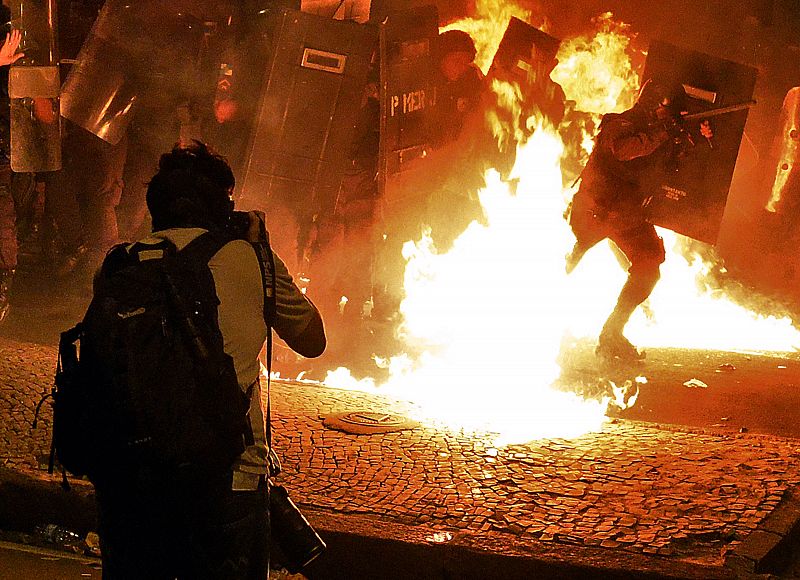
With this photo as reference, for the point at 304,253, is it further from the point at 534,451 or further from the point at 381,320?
the point at 534,451

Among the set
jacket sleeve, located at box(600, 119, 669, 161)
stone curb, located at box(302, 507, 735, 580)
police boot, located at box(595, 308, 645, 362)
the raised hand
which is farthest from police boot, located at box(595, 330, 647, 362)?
the raised hand

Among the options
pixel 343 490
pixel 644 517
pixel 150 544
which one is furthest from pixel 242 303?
pixel 644 517

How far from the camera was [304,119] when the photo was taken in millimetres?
8945

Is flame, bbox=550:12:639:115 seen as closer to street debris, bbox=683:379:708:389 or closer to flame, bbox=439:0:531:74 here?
flame, bbox=439:0:531:74

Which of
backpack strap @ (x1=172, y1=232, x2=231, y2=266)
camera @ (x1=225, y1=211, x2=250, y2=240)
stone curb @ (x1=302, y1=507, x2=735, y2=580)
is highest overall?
camera @ (x1=225, y1=211, x2=250, y2=240)

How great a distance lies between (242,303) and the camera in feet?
9.67

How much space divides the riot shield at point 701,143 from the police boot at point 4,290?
22.2 feet

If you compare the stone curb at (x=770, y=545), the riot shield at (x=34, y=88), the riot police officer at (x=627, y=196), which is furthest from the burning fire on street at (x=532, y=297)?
the riot shield at (x=34, y=88)

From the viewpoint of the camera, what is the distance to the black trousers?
2822mm

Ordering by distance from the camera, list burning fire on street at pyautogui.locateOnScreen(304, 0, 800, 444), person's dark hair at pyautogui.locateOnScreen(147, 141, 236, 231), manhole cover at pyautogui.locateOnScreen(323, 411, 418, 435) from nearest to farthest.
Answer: person's dark hair at pyautogui.locateOnScreen(147, 141, 236, 231), manhole cover at pyautogui.locateOnScreen(323, 411, 418, 435), burning fire on street at pyautogui.locateOnScreen(304, 0, 800, 444)

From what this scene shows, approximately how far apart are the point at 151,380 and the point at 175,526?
1.65 feet

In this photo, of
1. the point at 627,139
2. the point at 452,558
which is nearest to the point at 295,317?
the point at 452,558

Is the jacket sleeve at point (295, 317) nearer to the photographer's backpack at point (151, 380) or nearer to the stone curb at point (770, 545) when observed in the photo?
the photographer's backpack at point (151, 380)

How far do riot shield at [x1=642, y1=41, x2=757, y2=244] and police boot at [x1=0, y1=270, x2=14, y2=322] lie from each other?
22.2ft
